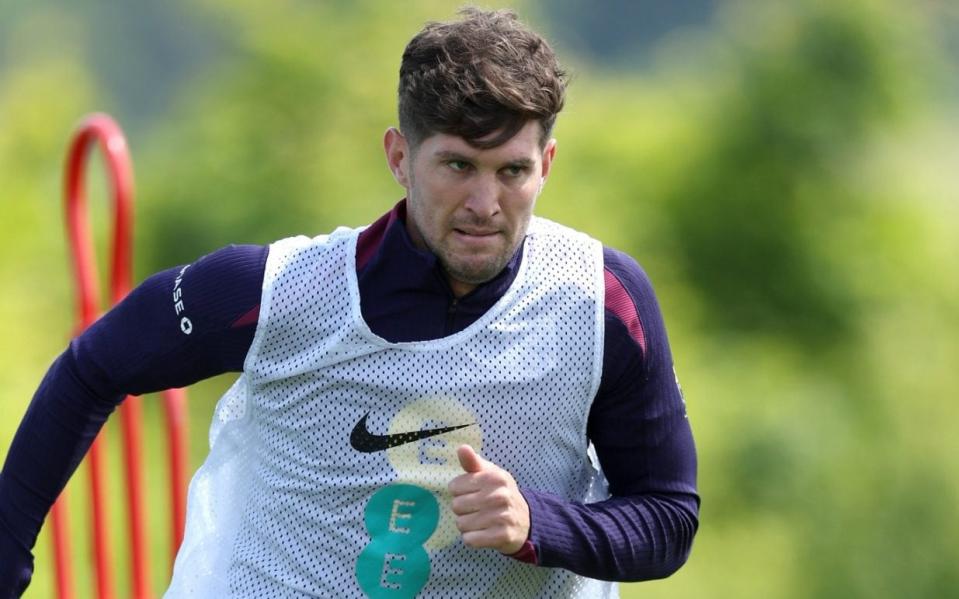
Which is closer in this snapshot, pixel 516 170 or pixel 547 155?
pixel 516 170

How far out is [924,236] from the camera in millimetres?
14766

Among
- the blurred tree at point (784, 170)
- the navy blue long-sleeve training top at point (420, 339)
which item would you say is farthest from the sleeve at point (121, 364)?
the blurred tree at point (784, 170)

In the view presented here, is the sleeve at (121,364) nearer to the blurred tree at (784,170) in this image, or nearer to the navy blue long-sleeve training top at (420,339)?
the navy blue long-sleeve training top at (420,339)

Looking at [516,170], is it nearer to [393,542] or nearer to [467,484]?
[467,484]

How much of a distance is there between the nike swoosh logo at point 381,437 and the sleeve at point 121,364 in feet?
0.71

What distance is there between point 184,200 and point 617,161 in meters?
3.92

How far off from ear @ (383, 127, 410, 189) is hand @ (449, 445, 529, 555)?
0.48 m

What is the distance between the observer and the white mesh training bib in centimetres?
261

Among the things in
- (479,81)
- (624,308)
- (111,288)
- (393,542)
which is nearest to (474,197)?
(479,81)

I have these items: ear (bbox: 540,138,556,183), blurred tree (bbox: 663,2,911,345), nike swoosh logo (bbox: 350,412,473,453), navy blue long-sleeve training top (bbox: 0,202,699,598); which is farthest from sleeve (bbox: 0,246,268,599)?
blurred tree (bbox: 663,2,911,345)

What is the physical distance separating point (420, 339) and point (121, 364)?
1.55ft

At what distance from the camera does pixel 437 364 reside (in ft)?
8.55

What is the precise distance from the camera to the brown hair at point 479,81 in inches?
99.0

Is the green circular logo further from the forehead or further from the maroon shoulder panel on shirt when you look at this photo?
the forehead
